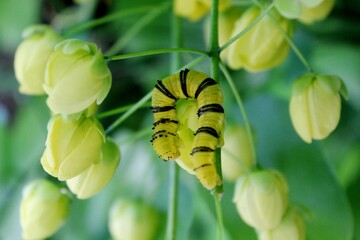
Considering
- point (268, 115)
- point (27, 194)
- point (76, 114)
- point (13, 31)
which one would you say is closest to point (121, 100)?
point (13, 31)

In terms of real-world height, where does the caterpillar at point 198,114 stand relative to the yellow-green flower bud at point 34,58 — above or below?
below

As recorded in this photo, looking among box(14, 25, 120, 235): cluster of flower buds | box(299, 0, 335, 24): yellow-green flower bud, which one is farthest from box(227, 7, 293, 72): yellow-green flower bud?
box(14, 25, 120, 235): cluster of flower buds

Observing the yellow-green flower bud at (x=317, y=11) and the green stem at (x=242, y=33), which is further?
the yellow-green flower bud at (x=317, y=11)

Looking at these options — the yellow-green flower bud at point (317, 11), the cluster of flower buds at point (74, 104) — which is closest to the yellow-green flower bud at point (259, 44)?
the yellow-green flower bud at point (317, 11)

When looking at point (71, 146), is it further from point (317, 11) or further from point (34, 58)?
point (317, 11)

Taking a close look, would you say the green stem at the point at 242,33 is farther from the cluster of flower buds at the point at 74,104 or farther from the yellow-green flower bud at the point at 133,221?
the yellow-green flower bud at the point at 133,221

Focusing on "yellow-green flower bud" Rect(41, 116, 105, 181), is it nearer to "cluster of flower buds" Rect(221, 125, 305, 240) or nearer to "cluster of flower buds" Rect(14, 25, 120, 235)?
"cluster of flower buds" Rect(14, 25, 120, 235)
